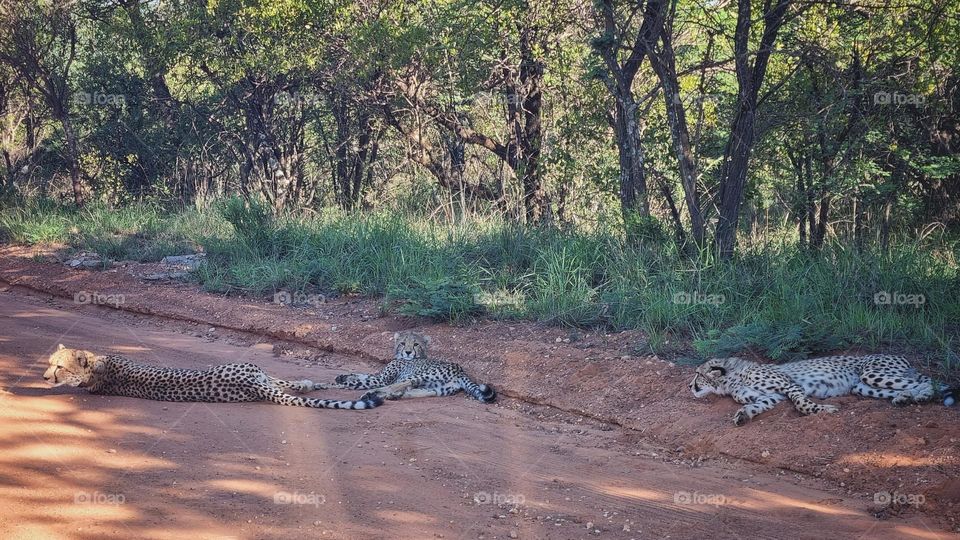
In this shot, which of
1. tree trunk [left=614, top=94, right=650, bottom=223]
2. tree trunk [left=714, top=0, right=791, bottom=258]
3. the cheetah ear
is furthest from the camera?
tree trunk [left=614, top=94, right=650, bottom=223]

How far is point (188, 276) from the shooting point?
11.3 metres

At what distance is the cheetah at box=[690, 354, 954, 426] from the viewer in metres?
5.91

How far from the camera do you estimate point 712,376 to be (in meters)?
6.47

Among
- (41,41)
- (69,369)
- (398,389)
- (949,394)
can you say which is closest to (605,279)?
(398,389)

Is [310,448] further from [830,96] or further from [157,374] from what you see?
[830,96]

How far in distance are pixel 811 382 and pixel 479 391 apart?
8.02 ft

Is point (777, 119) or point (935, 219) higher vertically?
point (777, 119)

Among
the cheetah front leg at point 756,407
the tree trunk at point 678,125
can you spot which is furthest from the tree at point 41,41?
the cheetah front leg at point 756,407

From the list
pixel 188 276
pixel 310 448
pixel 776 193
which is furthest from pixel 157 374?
pixel 776 193

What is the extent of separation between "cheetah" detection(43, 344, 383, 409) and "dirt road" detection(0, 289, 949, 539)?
4.4 inches

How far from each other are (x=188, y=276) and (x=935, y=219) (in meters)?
9.62

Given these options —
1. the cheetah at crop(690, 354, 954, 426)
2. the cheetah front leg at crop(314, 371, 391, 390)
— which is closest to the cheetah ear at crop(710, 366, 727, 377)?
the cheetah at crop(690, 354, 954, 426)

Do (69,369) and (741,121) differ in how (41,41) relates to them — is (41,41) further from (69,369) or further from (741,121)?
(741,121)

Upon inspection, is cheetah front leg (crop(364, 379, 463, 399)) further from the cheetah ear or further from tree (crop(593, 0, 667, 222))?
tree (crop(593, 0, 667, 222))
